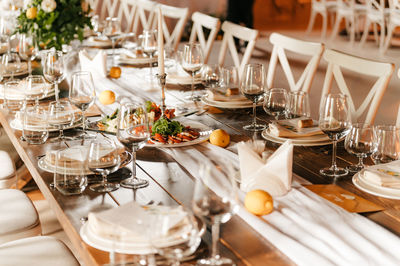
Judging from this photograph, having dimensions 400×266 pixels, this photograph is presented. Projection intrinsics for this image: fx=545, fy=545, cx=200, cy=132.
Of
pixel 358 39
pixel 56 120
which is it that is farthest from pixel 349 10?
pixel 56 120

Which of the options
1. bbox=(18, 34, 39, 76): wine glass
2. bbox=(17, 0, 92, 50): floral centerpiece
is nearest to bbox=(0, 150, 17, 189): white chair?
bbox=(18, 34, 39, 76): wine glass

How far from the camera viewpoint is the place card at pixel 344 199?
1401mm

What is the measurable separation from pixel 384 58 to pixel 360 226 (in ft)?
19.6

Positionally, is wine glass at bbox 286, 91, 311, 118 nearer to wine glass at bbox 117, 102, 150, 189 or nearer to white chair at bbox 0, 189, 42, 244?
wine glass at bbox 117, 102, 150, 189

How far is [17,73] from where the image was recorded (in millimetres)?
3107

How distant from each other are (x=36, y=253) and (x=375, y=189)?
1.08 meters

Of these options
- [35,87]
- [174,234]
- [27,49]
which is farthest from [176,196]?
[27,49]

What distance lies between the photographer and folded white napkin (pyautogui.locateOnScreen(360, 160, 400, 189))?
150 cm

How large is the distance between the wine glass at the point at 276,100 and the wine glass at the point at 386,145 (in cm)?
43

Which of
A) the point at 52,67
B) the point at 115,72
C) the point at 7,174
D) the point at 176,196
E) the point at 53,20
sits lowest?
the point at 7,174

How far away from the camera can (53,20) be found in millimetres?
3150

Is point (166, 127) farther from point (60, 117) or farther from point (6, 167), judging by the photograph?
point (6, 167)

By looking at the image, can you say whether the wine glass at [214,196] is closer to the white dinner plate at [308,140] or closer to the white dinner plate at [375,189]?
the white dinner plate at [375,189]

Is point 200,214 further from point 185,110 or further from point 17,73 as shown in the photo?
point 17,73
